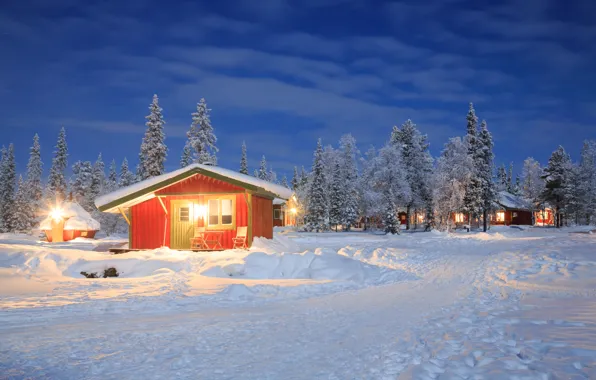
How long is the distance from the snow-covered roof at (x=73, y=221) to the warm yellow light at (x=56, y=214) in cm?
27

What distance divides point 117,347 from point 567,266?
44.8ft

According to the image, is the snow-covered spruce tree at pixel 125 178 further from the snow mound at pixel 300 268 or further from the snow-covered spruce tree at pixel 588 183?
the snow-covered spruce tree at pixel 588 183

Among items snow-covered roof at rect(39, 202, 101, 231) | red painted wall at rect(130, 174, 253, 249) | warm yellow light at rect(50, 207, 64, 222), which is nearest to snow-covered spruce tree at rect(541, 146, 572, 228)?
red painted wall at rect(130, 174, 253, 249)

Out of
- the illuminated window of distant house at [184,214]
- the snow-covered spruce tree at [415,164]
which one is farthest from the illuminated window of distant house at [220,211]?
the snow-covered spruce tree at [415,164]

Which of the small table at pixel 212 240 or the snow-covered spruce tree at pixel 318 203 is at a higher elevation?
the snow-covered spruce tree at pixel 318 203

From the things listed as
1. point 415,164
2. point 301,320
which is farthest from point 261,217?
point 415,164

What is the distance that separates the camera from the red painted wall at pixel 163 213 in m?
21.3

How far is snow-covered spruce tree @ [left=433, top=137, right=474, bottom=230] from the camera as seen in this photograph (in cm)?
4569

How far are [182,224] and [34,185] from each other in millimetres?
52581

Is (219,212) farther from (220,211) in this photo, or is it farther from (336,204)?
(336,204)

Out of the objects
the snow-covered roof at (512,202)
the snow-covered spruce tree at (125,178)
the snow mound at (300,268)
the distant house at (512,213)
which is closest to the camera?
the snow mound at (300,268)

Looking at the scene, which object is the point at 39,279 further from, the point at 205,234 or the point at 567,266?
the point at 567,266

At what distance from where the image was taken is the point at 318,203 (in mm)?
55250

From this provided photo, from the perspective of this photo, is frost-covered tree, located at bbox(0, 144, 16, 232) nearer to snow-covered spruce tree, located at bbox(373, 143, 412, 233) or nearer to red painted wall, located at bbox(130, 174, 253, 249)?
red painted wall, located at bbox(130, 174, 253, 249)
